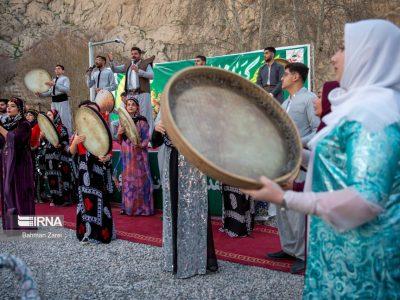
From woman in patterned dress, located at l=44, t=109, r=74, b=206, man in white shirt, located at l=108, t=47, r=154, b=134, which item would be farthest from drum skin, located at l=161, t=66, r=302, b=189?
man in white shirt, located at l=108, t=47, r=154, b=134

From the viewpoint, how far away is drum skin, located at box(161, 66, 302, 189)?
1.45m

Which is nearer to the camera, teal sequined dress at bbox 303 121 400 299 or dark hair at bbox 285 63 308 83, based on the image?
teal sequined dress at bbox 303 121 400 299

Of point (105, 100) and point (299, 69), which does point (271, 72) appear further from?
point (299, 69)

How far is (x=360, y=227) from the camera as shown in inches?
59.2

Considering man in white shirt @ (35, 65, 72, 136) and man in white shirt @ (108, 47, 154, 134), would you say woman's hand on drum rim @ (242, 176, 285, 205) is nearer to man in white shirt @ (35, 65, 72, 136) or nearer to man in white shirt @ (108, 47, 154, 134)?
man in white shirt @ (108, 47, 154, 134)

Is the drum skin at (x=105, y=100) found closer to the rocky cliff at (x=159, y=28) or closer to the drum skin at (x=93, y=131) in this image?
the drum skin at (x=93, y=131)

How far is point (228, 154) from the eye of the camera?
1.54 meters

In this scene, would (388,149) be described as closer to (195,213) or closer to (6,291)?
(195,213)

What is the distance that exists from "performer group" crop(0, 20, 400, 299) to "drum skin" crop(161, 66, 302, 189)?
0.09 metres

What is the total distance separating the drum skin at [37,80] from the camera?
9.09 metres

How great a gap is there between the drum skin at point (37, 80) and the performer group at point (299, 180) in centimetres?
16

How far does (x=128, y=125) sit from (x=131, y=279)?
8.92ft

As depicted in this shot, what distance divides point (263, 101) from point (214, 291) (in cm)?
198

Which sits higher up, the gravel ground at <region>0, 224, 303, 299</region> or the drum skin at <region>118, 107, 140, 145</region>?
the drum skin at <region>118, 107, 140, 145</region>
